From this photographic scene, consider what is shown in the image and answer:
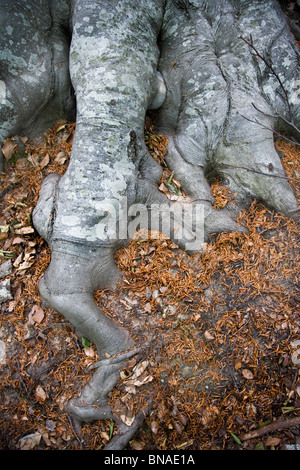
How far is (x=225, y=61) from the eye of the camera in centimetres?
286

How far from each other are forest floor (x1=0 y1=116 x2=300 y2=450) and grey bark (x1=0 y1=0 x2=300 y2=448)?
154 millimetres

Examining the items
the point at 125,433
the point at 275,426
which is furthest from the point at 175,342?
the point at 275,426

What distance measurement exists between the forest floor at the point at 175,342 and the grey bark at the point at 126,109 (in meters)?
0.15

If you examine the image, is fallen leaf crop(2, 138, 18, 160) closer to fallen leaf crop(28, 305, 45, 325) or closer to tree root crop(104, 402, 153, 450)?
fallen leaf crop(28, 305, 45, 325)

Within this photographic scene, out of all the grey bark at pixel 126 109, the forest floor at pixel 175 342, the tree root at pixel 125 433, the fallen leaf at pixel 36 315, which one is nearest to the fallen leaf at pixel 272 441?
the forest floor at pixel 175 342

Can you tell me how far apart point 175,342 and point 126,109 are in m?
1.95

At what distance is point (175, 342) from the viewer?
2.35 m

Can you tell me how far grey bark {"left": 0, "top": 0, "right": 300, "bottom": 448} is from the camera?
7.68 feet

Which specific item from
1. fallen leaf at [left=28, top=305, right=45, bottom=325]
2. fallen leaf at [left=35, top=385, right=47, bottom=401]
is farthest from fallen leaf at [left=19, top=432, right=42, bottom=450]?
fallen leaf at [left=28, top=305, right=45, bottom=325]

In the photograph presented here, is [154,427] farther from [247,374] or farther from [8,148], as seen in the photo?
[8,148]

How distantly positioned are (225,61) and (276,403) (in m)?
3.00

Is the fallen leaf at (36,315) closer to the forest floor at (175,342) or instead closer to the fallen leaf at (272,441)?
the forest floor at (175,342)
